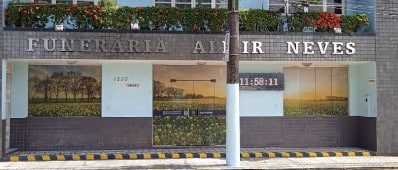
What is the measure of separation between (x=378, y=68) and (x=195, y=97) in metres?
6.25

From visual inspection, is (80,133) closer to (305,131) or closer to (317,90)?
(305,131)

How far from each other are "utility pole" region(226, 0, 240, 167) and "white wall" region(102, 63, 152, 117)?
429 centimetres

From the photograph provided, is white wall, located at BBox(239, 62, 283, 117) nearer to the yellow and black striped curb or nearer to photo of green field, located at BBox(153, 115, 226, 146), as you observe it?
photo of green field, located at BBox(153, 115, 226, 146)

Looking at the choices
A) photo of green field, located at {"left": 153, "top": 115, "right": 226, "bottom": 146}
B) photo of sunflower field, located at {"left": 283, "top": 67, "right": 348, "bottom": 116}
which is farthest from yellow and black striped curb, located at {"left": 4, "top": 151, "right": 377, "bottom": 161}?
photo of sunflower field, located at {"left": 283, "top": 67, "right": 348, "bottom": 116}

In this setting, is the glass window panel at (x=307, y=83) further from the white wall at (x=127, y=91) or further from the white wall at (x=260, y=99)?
the white wall at (x=127, y=91)

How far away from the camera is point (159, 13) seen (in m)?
18.1

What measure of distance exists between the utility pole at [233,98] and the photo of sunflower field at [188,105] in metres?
3.89

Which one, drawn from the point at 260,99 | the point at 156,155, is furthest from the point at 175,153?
the point at 260,99

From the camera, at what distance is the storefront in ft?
59.0

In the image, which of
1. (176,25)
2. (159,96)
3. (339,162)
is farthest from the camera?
(159,96)

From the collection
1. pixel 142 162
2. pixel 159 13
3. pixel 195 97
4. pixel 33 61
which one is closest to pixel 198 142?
pixel 195 97

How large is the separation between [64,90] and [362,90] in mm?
10359

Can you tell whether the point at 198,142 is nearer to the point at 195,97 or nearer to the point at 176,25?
the point at 195,97

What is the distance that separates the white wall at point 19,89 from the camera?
741 inches
